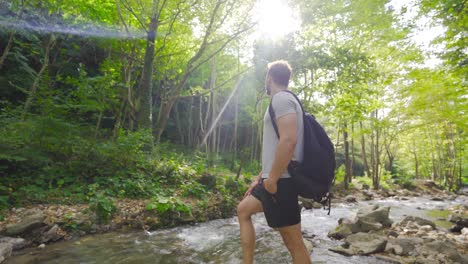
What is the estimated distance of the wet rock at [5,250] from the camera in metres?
3.63

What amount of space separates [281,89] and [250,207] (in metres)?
1.13

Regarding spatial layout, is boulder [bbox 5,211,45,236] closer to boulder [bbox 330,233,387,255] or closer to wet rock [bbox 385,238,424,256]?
boulder [bbox 330,233,387,255]

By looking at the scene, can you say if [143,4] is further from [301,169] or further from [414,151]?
[414,151]

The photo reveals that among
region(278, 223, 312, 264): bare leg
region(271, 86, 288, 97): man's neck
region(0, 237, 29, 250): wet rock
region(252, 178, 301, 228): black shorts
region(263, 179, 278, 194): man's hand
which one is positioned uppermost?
region(271, 86, 288, 97): man's neck

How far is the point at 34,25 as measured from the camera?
42.5ft

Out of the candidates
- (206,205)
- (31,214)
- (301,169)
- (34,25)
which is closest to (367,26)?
(206,205)

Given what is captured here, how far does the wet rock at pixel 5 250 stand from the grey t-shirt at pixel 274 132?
12.1 feet

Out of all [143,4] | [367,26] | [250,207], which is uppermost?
[143,4]

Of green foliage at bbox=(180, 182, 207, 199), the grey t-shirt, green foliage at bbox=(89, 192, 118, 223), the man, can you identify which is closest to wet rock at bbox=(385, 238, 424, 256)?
the man

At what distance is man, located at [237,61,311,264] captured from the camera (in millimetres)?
2264

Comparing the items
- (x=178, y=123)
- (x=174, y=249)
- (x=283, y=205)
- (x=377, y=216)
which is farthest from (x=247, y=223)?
(x=178, y=123)

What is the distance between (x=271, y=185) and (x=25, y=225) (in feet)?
14.3

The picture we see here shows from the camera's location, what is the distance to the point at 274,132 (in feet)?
8.21

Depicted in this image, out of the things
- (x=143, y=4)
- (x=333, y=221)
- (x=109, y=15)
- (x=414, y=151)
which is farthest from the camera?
(x=414, y=151)
